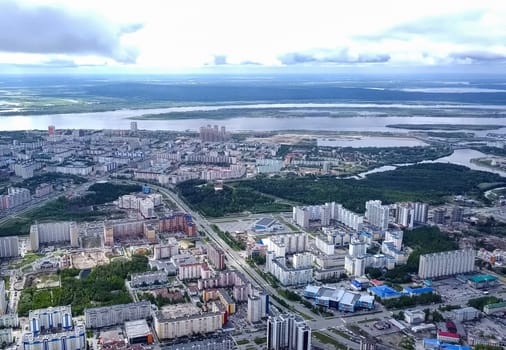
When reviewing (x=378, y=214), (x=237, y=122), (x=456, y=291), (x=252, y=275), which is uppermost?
(x=237, y=122)

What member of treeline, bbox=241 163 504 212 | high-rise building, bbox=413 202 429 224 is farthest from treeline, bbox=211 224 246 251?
high-rise building, bbox=413 202 429 224

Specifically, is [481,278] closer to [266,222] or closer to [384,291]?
[384,291]

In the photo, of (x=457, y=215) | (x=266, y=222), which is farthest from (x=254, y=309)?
(x=457, y=215)

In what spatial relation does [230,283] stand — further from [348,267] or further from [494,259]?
[494,259]

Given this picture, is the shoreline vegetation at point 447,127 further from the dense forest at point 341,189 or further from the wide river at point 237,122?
the dense forest at point 341,189

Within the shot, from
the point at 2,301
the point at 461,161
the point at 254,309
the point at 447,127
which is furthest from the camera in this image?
the point at 447,127

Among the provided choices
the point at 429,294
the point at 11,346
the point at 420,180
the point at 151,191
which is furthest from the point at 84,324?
the point at 420,180

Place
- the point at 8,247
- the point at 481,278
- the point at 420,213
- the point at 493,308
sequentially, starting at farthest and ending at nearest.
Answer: the point at 420,213 < the point at 8,247 < the point at 481,278 < the point at 493,308
